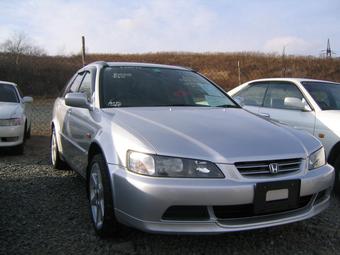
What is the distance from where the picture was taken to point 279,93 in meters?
6.32

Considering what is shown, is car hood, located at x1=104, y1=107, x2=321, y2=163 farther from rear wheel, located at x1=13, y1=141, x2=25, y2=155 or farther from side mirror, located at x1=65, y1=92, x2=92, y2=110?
rear wheel, located at x1=13, y1=141, x2=25, y2=155

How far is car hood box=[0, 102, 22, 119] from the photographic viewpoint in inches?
292

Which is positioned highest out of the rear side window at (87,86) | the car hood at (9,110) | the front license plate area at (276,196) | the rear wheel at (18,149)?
the rear side window at (87,86)

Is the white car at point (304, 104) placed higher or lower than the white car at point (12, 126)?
higher

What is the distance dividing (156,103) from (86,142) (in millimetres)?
764

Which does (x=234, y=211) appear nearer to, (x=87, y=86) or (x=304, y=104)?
(x=87, y=86)

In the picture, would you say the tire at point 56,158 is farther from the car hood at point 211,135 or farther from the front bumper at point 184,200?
the front bumper at point 184,200

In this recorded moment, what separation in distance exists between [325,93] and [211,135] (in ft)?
10.5

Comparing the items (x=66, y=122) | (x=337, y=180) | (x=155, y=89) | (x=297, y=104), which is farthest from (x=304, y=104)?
(x=66, y=122)

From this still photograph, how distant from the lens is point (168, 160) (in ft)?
9.95

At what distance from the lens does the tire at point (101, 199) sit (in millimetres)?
3352

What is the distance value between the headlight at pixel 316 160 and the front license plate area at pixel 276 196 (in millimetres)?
301

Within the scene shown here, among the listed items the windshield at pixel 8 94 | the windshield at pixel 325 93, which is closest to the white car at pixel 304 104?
the windshield at pixel 325 93

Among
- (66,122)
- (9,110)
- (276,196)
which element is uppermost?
(66,122)
